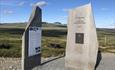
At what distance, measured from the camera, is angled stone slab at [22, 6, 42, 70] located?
41.9 feet

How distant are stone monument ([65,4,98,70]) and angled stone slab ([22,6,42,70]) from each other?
1.94m

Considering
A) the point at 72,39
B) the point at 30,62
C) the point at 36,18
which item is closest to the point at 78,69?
the point at 72,39

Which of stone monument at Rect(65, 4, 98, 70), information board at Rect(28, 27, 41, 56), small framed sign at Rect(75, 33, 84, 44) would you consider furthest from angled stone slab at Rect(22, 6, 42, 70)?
small framed sign at Rect(75, 33, 84, 44)

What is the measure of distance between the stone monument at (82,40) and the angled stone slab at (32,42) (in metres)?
1.94

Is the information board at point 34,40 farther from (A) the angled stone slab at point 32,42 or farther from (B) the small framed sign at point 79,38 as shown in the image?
(B) the small framed sign at point 79,38

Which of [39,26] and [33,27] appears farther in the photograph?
[39,26]

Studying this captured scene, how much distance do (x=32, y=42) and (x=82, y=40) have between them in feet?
9.00

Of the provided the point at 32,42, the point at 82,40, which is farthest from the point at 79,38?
the point at 32,42

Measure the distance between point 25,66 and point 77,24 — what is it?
136 inches

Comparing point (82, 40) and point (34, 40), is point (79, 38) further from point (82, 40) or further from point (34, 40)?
point (34, 40)

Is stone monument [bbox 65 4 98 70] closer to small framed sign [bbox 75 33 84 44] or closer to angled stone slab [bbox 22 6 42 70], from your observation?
small framed sign [bbox 75 33 84 44]

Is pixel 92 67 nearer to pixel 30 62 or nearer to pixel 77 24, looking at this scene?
pixel 77 24

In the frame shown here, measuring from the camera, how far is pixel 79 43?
1270cm

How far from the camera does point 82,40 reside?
1255cm
